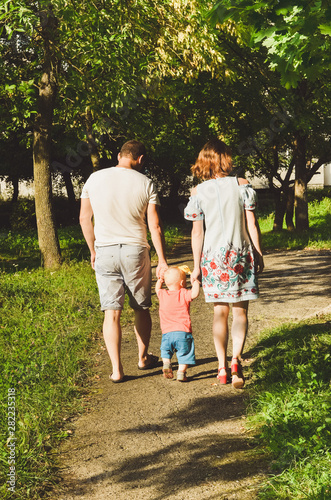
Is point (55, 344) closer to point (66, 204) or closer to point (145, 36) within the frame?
point (145, 36)

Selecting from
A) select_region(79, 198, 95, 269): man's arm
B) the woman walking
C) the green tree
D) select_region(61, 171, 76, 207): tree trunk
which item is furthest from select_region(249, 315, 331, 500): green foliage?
select_region(61, 171, 76, 207): tree trunk

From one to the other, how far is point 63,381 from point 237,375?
1.61 meters

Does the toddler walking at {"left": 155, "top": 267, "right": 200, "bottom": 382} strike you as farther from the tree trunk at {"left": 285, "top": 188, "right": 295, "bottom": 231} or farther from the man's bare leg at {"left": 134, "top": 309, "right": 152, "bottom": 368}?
the tree trunk at {"left": 285, "top": 188, "right": 295, "bottom": 231}

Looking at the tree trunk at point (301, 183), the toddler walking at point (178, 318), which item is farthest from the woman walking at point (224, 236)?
the tree trunk at point (301, 183)

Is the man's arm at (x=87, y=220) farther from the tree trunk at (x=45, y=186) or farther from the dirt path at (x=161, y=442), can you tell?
the tree trunk at (x=45, y=186)

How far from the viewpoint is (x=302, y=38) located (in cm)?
418

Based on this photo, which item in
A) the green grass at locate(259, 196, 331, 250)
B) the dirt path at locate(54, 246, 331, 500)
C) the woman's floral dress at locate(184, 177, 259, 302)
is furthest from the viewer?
the green grass at locate(259, 196, 331, 250)

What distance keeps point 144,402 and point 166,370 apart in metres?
0.52

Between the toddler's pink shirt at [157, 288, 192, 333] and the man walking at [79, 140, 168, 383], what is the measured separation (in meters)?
0.22

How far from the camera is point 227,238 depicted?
15.2ft

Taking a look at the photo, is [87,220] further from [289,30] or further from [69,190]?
[69,190]

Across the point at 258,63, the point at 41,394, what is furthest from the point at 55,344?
the point at 258,63

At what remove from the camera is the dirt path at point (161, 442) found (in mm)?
3250

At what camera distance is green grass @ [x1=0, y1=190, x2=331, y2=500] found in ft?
10.9
